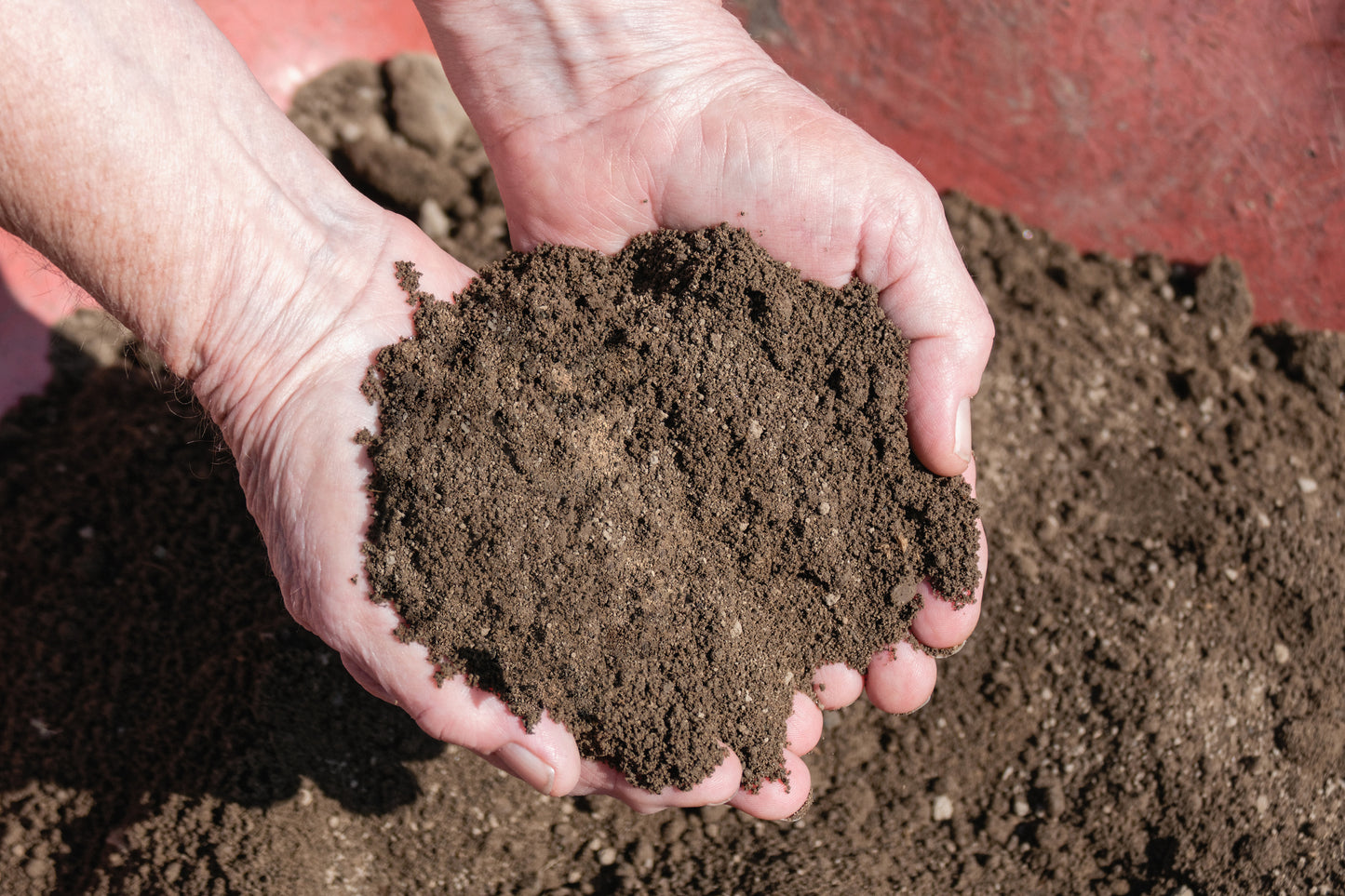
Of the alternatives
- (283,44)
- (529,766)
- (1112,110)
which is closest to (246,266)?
(529,766)

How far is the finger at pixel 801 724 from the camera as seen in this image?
126cm

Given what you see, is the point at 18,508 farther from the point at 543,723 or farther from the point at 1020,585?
the point at 1020,585

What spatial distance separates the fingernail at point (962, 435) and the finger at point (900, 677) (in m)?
0.30

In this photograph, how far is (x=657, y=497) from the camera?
3.85 feet

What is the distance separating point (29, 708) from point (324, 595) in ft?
2.92

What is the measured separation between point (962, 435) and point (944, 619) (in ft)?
0.89

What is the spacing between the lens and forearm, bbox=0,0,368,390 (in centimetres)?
102

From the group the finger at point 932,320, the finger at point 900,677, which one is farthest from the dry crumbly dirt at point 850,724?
the finger at point 932,320

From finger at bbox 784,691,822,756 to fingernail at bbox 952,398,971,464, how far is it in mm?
428

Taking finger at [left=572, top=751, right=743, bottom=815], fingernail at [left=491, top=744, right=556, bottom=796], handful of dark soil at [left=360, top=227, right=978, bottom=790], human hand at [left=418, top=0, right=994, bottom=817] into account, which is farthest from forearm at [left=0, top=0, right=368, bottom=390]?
finger at [left=572, top=751, right=743, bottom=815]

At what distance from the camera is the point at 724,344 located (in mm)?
1200

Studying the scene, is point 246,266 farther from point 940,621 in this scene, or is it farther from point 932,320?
point 940,621

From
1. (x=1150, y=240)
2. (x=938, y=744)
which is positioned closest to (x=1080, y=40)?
(x=1150, y=240)

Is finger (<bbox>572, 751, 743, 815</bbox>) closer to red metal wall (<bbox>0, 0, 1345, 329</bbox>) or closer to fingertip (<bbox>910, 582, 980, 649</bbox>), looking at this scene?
fingertip (<bbox>910, 582, 980, 649</bbox>)
